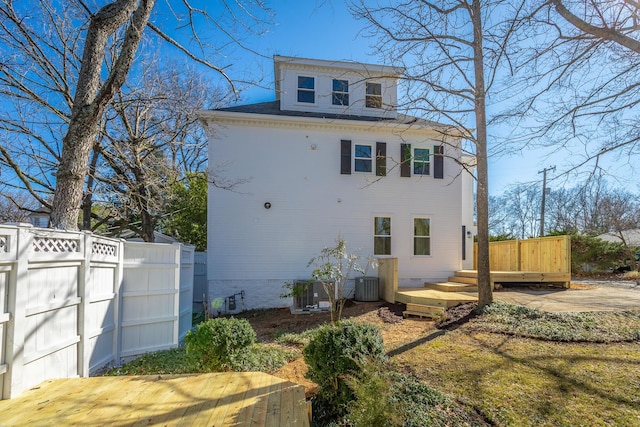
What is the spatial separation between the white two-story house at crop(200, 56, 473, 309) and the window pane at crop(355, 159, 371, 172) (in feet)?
0.11

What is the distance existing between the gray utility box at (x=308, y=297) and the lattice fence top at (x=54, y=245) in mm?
6447

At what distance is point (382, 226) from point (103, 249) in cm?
821

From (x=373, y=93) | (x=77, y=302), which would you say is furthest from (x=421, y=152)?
(x=77, y=302)

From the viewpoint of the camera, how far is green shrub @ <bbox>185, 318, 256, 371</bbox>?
4.36 meters

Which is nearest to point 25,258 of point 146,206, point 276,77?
point 146,206

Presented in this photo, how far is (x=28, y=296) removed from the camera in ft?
10.3

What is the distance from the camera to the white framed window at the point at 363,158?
11055mm

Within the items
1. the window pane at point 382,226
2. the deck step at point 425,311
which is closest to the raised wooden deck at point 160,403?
the deck step at point 425,311

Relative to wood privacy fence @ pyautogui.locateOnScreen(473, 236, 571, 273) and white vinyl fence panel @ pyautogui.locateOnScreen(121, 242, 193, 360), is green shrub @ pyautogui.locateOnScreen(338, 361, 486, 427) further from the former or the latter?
wood privacy fence @ pyautogui.locateOnScreen(473, 236, 571, 273)

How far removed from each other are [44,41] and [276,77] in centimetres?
714

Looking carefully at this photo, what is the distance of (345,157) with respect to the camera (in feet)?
35.6

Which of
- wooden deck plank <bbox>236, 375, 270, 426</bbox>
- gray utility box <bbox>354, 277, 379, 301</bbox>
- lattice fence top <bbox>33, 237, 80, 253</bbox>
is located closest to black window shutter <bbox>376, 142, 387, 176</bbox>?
gray utility box <bbox>354, 277, 379, 301</bbox>

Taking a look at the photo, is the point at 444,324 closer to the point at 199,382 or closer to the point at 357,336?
the point at 357,336

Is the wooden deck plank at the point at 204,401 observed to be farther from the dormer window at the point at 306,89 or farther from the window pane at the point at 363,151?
the dormer window at the point at 306,89
